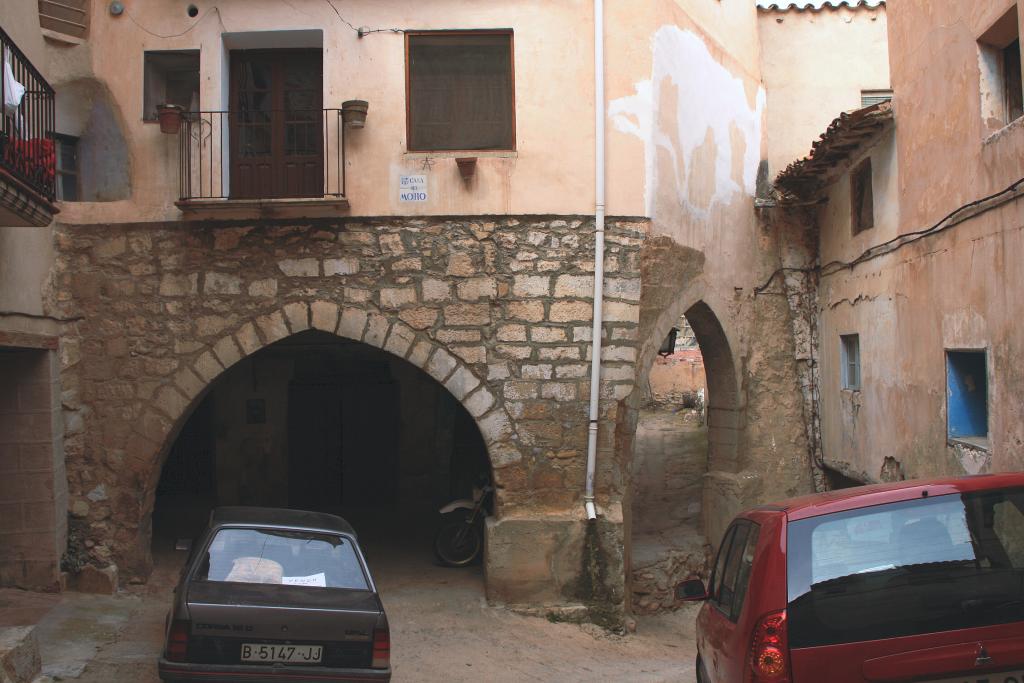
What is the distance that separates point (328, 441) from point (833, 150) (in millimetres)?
7298

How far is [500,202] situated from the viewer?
8.29 metres

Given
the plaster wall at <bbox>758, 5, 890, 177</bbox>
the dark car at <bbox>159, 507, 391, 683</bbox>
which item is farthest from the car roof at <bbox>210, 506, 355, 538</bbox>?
the plaster wall at <bbox>758, 5, 890, 177</bbox>

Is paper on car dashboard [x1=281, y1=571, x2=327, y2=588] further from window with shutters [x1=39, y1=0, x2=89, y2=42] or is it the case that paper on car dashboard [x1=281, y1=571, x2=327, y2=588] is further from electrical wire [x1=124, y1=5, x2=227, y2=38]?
window with shutters [x1=39, y1=0, x2=89, y2=42]

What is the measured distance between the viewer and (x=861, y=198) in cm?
969

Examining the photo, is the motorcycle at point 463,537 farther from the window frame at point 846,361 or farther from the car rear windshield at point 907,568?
the car rear windshield at point 907,568

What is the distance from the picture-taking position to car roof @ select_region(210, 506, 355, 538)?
567cm

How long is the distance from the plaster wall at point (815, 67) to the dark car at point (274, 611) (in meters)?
8.47

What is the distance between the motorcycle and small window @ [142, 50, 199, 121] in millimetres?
4679

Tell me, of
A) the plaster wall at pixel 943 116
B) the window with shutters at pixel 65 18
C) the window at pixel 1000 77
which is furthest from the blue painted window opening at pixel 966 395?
the window with shutters at pixel 65 18

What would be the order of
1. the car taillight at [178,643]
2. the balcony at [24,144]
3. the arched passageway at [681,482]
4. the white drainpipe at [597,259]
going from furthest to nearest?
the arched passageway at [681,482]
the white drainpipe at [597,259]
the balcony at [24,144]
the car taillight at [178,643]

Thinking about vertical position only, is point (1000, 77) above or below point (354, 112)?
below

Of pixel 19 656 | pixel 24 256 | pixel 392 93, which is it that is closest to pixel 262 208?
pixel 392 93

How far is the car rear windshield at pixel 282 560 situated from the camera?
529 centimetres

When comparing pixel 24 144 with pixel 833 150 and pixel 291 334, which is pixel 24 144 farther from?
pixel 833 150
